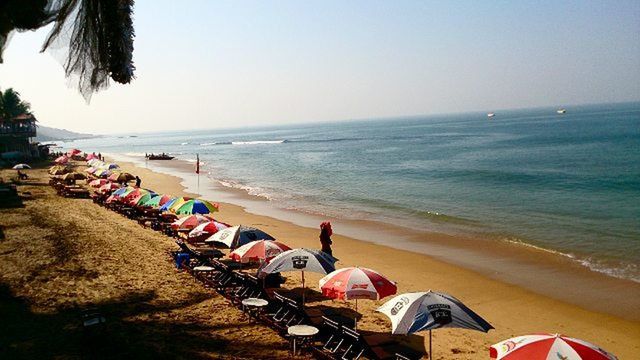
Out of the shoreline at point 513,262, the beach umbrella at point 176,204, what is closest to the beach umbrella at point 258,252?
the beach umbrella at point 176,204

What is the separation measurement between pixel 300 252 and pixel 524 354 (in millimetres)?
5426

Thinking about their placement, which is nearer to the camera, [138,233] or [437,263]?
[437,263]

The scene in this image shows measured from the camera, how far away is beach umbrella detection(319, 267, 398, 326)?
852cm

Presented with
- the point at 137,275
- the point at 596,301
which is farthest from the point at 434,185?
the point at 137,275

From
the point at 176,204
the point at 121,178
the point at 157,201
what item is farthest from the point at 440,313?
the point at 121,178

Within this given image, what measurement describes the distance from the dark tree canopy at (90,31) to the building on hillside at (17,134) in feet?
188

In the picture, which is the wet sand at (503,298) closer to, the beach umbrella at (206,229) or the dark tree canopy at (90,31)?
the beach umbrella at (206,229)

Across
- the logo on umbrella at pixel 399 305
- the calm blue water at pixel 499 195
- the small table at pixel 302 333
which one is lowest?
the calm blue water at pixel 499 195

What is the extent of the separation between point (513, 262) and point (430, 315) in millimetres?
11703

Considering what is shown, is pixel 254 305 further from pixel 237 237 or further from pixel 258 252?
pixel 237 237

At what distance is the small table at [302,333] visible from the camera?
8.57m

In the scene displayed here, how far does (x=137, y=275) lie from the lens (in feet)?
43.8

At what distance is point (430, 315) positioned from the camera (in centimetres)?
708

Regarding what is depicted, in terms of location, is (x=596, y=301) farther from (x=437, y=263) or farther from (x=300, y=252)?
(x=300, y=252)
